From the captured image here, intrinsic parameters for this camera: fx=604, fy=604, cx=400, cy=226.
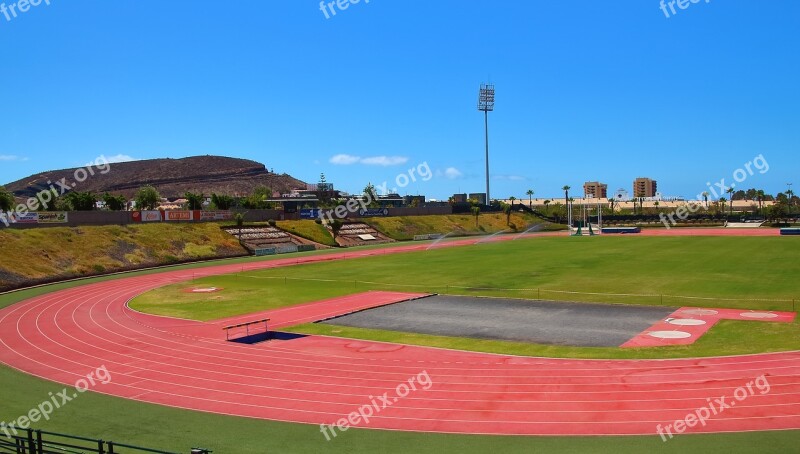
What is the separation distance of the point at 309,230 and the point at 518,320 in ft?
244

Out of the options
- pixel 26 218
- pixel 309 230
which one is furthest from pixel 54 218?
pixel 309 230

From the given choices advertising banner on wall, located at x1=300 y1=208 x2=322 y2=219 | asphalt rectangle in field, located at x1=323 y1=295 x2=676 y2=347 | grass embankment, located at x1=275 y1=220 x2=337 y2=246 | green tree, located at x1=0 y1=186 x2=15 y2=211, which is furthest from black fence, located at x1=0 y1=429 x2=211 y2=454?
advertising banner on wall, located at x1=300 y1=208 x2=322 y2=219

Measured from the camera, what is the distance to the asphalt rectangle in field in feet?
102

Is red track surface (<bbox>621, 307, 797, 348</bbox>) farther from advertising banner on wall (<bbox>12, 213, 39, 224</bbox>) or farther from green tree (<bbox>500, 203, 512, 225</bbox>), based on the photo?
green tree (<bbox>500, 203, 512, 225</bbox>)

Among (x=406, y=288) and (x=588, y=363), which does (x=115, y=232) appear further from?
(x=588, y=363)

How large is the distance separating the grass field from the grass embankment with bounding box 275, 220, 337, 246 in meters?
22.9

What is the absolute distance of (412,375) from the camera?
24766 millimetres

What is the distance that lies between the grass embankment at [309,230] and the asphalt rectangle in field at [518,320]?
61.3 meters

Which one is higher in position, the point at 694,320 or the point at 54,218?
the point at 54,218

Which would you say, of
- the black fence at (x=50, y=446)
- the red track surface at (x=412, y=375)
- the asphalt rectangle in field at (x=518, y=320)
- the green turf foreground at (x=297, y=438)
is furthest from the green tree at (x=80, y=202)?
the black fence at (x=50, y=446)

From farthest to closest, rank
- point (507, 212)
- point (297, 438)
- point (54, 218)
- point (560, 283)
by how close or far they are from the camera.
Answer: point (507, 212)
point (54, 218)
point (560, 283)
point (297, 438)

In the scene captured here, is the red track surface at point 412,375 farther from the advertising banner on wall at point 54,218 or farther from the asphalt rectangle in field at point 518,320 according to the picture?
the advertising banner on wall at point 54,218

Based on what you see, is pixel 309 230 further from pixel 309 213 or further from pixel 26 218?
pixel 26 218

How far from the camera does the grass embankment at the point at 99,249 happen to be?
61.9m
